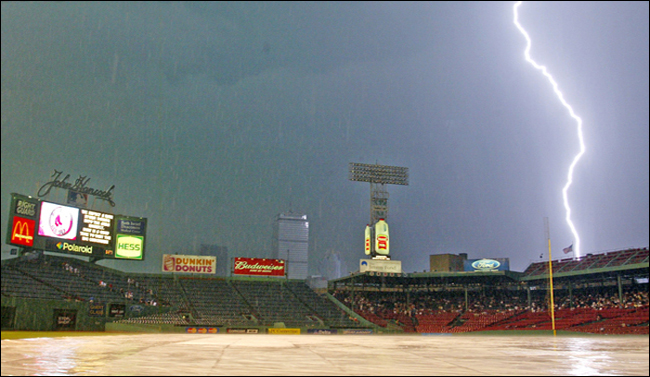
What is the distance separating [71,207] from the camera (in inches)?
2144

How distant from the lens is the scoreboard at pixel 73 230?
48812mm

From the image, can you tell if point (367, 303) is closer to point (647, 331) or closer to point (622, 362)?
point (647, 331)

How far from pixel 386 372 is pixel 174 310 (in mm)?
54520

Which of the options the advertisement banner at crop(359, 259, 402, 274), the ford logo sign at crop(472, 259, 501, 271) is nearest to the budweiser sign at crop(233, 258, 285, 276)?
the advertisement banner at crop(359, 259, 402, 274)

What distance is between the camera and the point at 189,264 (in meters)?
73.1

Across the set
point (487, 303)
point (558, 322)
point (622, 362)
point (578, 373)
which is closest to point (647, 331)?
point (558, 322)

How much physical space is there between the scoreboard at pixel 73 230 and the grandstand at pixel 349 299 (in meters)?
3.68

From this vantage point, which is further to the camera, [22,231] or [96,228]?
[96,228]

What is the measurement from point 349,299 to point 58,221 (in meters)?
41.8

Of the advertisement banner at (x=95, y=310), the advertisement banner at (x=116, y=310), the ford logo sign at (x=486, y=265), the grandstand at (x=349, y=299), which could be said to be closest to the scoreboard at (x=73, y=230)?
the grandstand at (x=349, y=299)

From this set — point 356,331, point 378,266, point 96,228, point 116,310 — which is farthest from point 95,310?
point 378,266

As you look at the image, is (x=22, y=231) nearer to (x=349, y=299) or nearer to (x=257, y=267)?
(x=257, y=267)

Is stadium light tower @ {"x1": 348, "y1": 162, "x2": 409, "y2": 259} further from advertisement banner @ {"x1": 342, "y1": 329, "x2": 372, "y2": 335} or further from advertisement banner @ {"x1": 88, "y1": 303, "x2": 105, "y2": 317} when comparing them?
advertisement banner @ {"x1": 88, "y1": 303, "x2": 105, "y2": 317}

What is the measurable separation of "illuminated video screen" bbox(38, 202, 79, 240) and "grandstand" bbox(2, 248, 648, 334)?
15.8 ft
